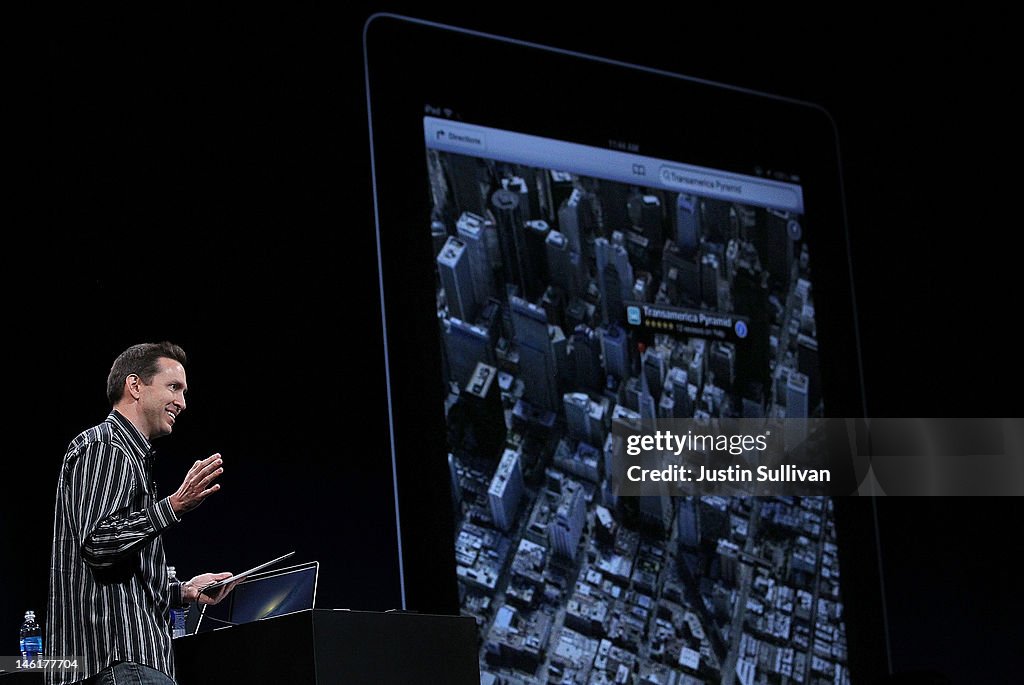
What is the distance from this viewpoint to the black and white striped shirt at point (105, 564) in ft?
5.85

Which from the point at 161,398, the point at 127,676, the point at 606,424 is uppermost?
the point at 606,424

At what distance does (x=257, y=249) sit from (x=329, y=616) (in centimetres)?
112

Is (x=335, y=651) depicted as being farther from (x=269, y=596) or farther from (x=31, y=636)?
(x=31, y=636)

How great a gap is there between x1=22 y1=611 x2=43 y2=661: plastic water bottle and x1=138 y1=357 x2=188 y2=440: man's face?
1.51 feet

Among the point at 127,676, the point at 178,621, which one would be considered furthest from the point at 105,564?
the point at 178,621

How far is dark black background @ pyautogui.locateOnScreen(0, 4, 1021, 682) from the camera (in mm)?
2377

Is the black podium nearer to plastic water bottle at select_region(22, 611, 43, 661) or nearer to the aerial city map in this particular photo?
plastic water bottle at select_region(22, 611, 43, 661)

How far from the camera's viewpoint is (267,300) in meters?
2.68

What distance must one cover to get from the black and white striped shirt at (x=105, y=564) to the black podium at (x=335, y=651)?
0.22 feet

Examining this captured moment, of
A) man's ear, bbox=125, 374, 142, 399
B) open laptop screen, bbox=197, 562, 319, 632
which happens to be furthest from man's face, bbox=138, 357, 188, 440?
open laptop screen, bbox=197, 562, 319, 632

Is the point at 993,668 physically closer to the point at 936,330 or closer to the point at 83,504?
the point at 936,330

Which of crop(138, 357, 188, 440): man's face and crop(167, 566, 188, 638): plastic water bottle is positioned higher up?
crop(138, 357, 188, 440): man's face

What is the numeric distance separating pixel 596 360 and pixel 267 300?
783 mm

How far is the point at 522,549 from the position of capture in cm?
276
